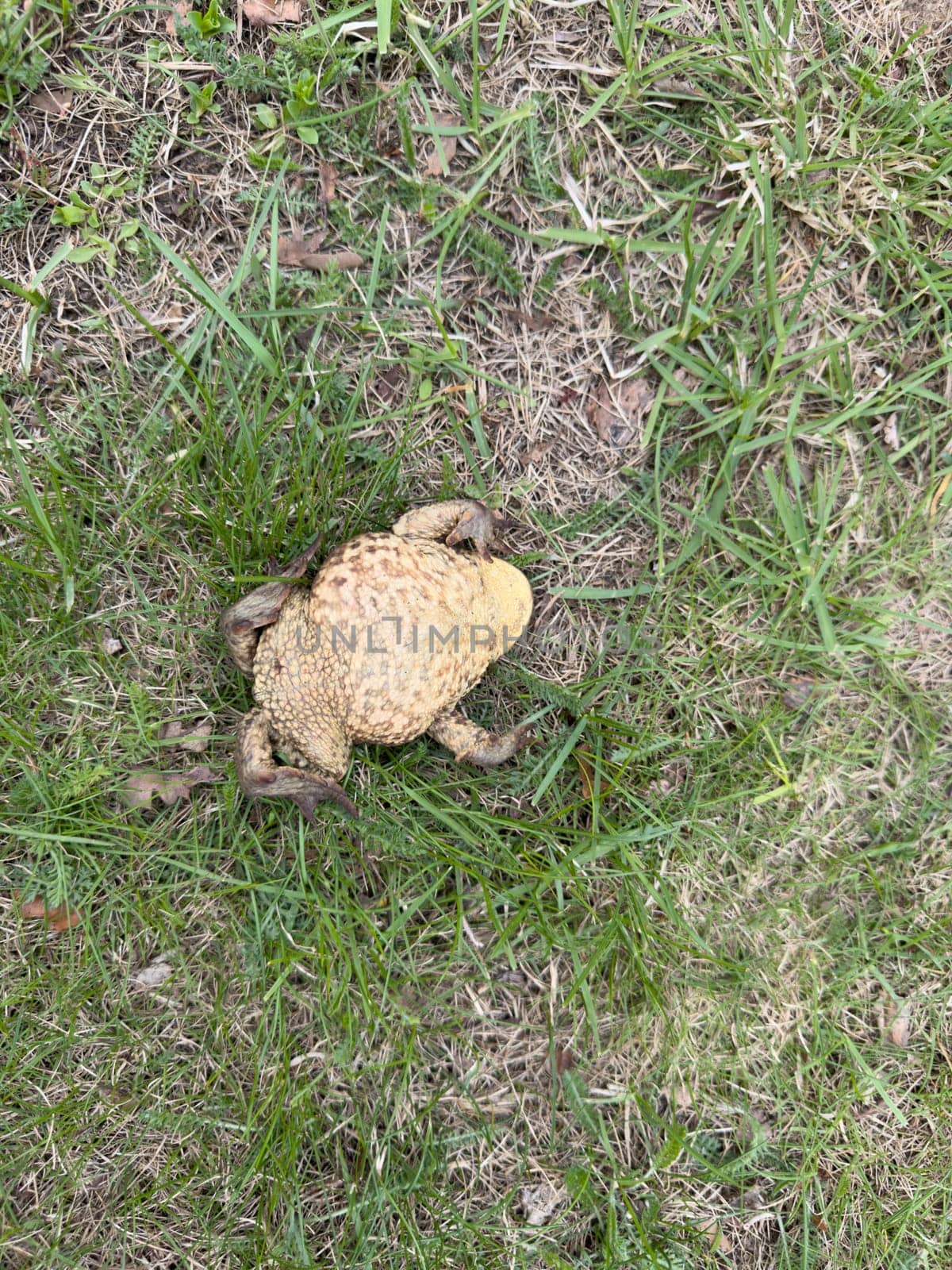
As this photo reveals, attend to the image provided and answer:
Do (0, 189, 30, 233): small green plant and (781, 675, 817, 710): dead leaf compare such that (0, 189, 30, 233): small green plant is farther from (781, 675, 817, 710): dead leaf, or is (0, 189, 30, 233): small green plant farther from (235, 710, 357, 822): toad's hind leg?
(781, 675, 817, 710): dead leaf

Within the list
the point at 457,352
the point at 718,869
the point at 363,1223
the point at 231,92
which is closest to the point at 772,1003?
the point at 718,869

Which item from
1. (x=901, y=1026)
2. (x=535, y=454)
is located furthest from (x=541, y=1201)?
(x=535, y=454)

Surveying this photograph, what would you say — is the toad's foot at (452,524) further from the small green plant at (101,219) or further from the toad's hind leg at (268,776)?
the small green plant at (101,219)

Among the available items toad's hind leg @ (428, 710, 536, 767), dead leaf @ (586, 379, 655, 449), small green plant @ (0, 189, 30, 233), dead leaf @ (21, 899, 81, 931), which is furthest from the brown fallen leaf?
small green plant @ (0, 189, 30, 233)

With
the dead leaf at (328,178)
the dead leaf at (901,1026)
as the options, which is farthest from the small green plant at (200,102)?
the dead leaf at (901,1026)

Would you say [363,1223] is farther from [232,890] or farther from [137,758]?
[137,758]

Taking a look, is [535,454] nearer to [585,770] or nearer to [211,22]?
[585,770]
